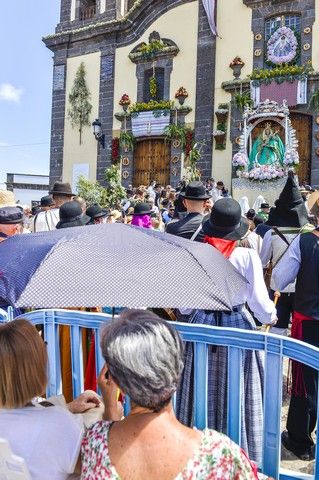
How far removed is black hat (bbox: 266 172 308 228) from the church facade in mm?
11482

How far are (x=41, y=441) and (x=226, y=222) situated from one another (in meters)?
2.02

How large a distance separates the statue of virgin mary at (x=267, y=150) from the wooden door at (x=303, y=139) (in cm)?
26

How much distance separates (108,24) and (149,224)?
44.4ft

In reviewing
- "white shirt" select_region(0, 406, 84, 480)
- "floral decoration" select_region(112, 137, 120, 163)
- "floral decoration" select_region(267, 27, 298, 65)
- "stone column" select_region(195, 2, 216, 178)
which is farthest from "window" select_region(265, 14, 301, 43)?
"white shirt" select_region(0, 406, 84, 480)

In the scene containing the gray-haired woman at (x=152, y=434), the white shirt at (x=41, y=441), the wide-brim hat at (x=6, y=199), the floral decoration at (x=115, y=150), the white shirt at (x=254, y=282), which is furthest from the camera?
the floral decoration at (x=115, y=150)

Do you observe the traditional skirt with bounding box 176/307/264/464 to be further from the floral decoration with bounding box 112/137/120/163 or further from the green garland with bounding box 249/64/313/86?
the floral decoration with bounding box 112/137/120/163

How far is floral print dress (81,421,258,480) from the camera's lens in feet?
5.51

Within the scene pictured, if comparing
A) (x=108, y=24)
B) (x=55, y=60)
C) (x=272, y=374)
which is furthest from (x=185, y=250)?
(x=55, y=60)

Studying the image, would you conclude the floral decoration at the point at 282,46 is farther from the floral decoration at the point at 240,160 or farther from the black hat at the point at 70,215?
the black hat at the point at 70,215

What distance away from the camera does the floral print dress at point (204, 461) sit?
5.51 ft

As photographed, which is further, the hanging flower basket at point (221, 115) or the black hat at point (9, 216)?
the hanging flower basket at point (221, 115)

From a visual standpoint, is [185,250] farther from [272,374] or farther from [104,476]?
[104,476]

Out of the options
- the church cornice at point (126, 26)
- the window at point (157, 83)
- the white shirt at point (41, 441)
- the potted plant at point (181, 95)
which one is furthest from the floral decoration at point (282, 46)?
the white shirt at point (41, 441)

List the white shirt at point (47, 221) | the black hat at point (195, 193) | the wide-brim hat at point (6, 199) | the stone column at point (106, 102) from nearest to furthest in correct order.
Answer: the wide-brim hat at point (6, 199) → the black hat at point (195, 193) → the white shirt at point (47, 221) → the stone column at point (106, 102)
